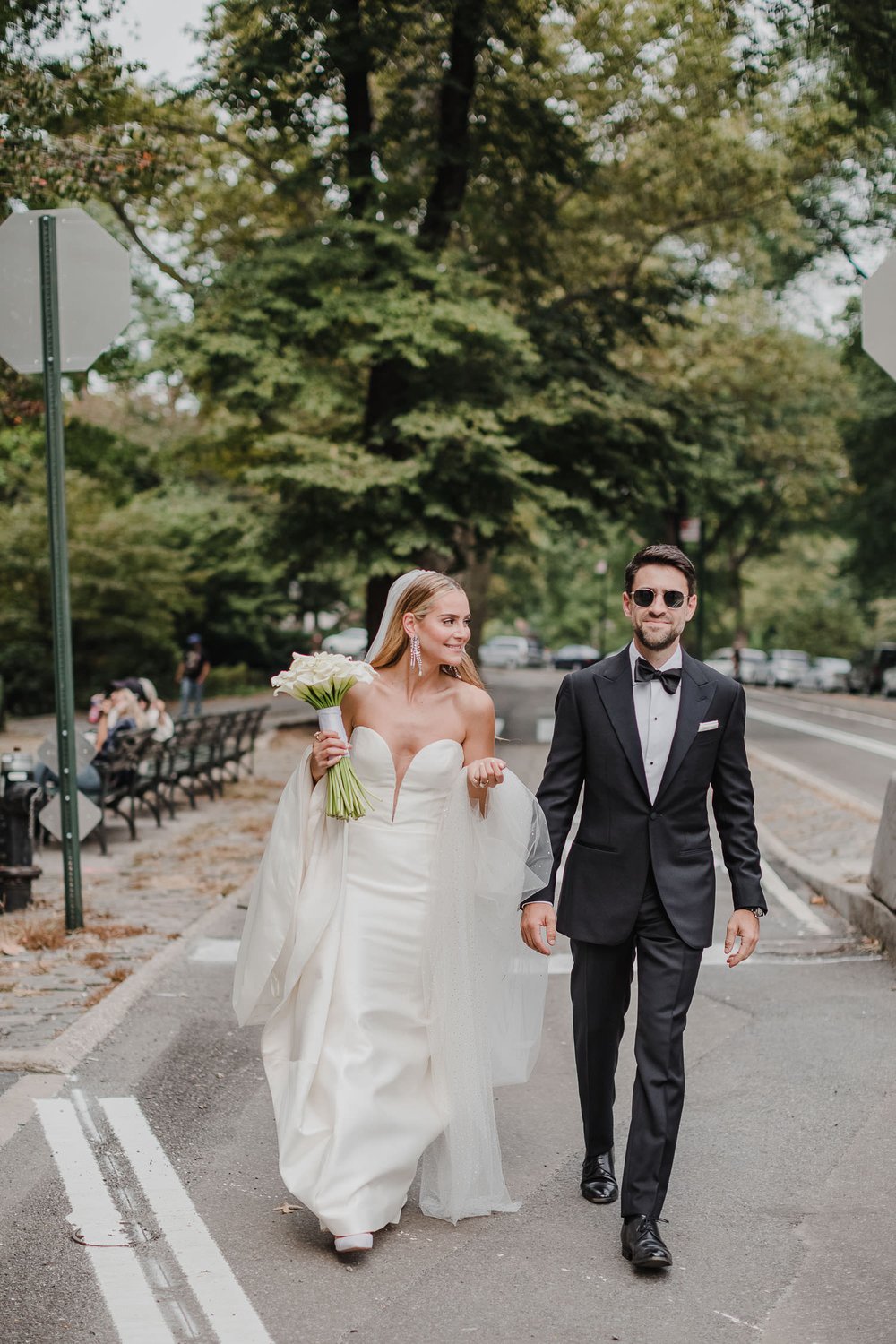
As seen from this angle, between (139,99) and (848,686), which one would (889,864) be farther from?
(848,686)

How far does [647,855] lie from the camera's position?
432 centimetres

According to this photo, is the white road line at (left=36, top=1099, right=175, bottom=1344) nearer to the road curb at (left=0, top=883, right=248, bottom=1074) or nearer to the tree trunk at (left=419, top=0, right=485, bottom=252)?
the road curb at (left=0, top=883, right=248, bottom=1074)

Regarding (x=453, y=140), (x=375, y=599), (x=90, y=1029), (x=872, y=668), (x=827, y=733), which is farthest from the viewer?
(x=872, y=668)

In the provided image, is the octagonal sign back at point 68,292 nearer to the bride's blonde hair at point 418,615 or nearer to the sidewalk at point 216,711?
the bride's blonde hair at point 418,615

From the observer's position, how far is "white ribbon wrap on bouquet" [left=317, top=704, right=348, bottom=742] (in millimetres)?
4496

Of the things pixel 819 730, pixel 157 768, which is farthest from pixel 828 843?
pixel 819 730

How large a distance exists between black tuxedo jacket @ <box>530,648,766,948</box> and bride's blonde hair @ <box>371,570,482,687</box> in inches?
16.4

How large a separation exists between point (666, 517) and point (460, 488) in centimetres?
1813

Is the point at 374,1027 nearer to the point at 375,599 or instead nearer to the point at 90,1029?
the point at 90,1029

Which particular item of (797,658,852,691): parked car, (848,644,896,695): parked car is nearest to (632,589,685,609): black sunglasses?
(848,644,896,695): parked car

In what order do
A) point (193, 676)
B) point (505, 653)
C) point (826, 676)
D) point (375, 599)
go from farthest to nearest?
point (505, 653)
point (826, 676)
point (193, 676)
point (375, 599)

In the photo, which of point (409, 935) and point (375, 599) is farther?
point (375, 599)

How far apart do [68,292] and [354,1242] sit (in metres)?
6.02

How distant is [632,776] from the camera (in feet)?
14.2
